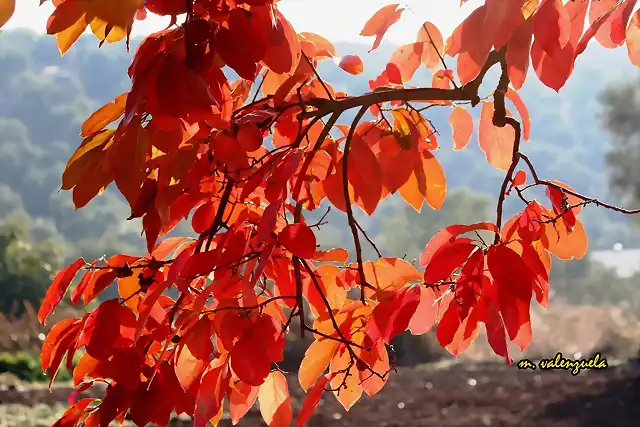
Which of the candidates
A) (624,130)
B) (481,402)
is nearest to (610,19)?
(481,402)

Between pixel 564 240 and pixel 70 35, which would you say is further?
pixel 564 240

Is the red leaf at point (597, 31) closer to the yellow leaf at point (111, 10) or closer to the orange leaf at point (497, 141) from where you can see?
the orange leaf at point (497, 141)

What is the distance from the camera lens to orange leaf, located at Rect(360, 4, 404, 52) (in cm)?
56

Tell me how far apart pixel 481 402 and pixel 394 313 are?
7.25 feet

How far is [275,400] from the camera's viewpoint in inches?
21.0

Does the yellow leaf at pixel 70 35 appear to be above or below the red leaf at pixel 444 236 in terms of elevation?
above

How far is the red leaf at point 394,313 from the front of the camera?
47 centimetres

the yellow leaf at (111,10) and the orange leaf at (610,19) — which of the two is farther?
the orange leaf at (610,19)

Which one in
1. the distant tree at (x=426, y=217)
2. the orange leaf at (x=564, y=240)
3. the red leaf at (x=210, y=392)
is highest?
the distant tree at (x=426, y=217)

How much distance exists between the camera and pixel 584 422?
87.4 inches

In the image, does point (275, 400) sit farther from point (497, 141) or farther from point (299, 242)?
point (497, 141)

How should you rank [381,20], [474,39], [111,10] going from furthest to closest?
[381,20], [474,39], [111,10]

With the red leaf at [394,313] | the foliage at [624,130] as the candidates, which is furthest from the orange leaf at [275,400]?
the foliage at [624,130]

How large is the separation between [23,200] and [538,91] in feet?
17.9
